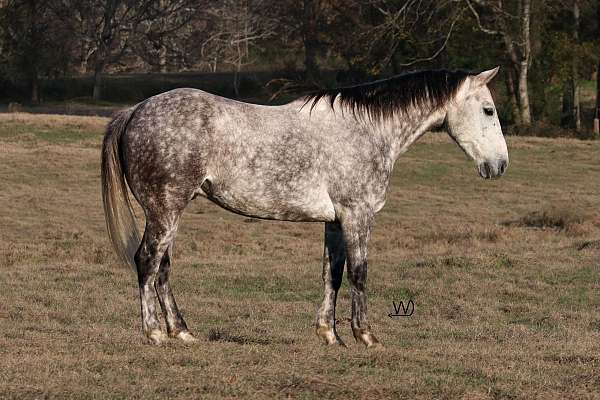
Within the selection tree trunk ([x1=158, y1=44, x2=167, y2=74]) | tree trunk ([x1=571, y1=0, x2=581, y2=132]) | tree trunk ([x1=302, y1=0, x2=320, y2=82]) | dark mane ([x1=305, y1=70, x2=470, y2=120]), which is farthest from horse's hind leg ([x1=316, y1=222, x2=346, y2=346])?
tree trunk ([x1=158, y1=44, x2=167, y2=74])

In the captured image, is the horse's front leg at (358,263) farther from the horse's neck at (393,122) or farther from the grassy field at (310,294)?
the horse's neck at (393,122)

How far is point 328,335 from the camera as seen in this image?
433 inches

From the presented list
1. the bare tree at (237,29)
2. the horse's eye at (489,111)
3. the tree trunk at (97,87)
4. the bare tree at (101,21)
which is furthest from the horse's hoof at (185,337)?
the bare tree at (101,21)

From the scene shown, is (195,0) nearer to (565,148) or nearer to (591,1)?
(591,1)

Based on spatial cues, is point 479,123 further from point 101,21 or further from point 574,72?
point 101,21

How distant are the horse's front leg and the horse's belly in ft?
0.82

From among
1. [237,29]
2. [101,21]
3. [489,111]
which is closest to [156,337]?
[489,111]

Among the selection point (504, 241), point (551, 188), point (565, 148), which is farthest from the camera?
point (565, 148)

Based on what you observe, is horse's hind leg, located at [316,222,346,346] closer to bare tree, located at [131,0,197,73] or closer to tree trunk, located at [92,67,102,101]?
tree trunk, located at [92,67,102,101]

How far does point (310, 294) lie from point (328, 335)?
6190mm

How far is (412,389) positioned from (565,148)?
115ft

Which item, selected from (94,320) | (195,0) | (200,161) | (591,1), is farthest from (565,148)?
→ (195,0)

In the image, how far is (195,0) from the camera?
89188mm

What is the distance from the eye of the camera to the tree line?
2057 inches
